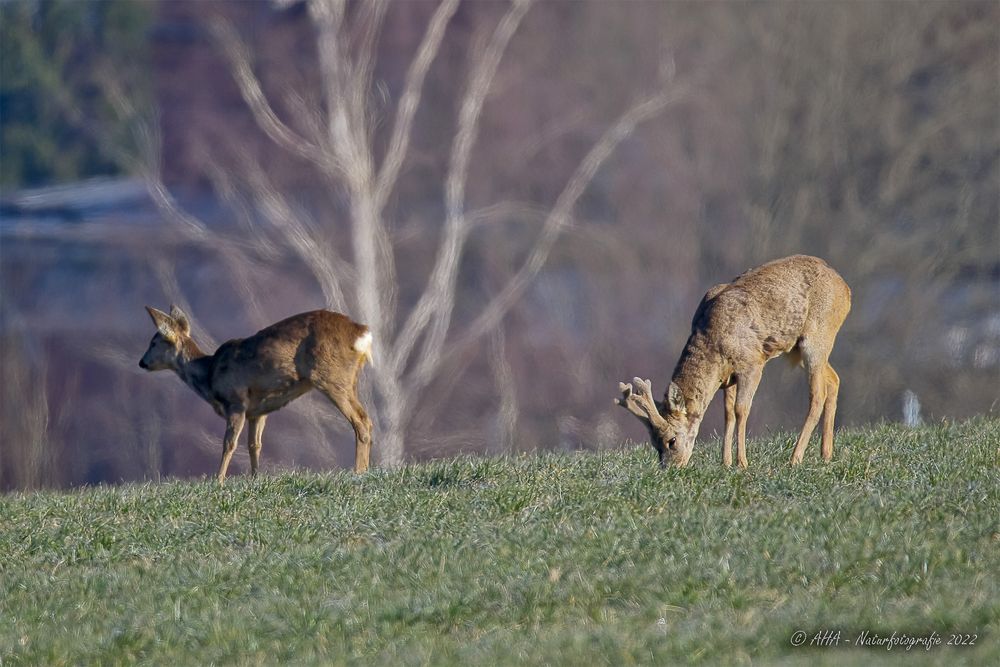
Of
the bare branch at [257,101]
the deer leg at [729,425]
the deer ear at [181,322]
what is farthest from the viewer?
the bare branch at [257,101]

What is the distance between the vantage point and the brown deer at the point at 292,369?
525 inches

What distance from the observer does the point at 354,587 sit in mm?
7848

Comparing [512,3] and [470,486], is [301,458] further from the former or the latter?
[470,486]

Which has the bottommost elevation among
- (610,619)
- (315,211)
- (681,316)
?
(610,619)

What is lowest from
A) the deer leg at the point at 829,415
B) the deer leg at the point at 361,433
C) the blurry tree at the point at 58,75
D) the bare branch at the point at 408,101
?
the deer leg at the point at 829,415

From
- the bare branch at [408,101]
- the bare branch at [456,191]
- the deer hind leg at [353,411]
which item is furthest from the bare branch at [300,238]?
the deer hind leg at [353,411]

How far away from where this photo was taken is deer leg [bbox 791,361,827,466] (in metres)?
10.4

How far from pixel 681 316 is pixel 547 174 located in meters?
3.10

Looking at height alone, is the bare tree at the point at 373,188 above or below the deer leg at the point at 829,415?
above

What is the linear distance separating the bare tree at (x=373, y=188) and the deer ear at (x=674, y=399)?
13979 mm

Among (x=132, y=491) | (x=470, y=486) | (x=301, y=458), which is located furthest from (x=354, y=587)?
(x=301, y=458)

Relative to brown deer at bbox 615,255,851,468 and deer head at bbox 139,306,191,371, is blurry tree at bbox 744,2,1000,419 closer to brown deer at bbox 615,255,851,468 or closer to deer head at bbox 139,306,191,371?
deer head at bbox 139,306,191,371

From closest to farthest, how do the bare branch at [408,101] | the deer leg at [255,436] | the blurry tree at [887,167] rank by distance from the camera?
1. the deer leg at [255,436]
2. the bare branch at [408,101]
3. the blurry tree at [887,167]

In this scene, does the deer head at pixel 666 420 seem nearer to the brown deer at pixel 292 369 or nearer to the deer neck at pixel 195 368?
the brown deer at pixel 292 369
